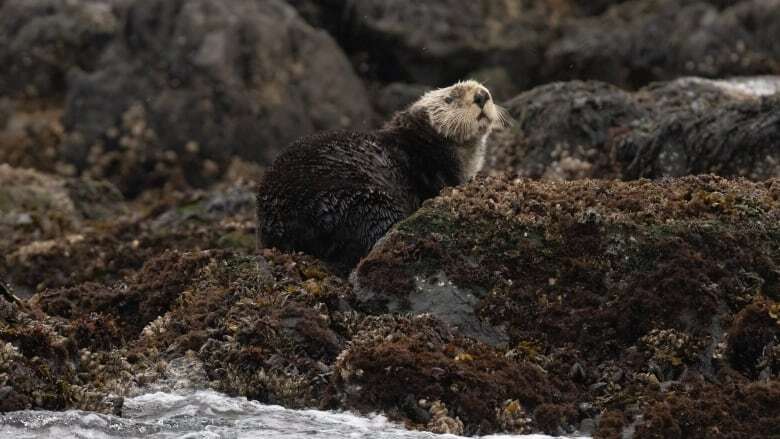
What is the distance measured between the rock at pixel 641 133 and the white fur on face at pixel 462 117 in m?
3.24

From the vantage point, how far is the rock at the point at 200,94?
26062 mm

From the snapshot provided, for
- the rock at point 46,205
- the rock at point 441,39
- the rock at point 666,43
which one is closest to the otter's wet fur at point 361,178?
the rock at point 46,205

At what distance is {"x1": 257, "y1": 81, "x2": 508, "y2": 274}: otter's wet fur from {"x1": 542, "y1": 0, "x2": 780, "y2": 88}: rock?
12209 mm

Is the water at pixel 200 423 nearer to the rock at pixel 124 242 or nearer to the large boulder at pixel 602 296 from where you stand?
the large boulder at pixel 602 296

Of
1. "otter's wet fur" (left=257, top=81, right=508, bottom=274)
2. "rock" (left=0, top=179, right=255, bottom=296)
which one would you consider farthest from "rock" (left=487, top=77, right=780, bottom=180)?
"rock" (left=0, top=179, right=255, bottom=296)

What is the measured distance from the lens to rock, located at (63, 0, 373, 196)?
85.5 feet

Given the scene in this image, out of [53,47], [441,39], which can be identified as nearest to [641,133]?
[441,39]

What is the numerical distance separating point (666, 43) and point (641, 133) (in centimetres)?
1028

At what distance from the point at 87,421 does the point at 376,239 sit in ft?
15.2

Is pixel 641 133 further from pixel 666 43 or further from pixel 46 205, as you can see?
pixel 666 43

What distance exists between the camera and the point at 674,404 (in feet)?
27.8

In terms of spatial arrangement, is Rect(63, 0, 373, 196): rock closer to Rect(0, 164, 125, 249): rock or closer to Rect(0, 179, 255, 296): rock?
Rect(0, 164, 125, 249): rock

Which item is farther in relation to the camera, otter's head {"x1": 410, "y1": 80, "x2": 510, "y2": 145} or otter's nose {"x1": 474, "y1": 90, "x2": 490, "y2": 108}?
otter's nose {"x1": 474, "y1": 90, "x2": 490, "y2": 108}

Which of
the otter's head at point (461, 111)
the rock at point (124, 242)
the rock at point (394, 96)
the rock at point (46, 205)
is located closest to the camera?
the otter's head at point (461, 111)
